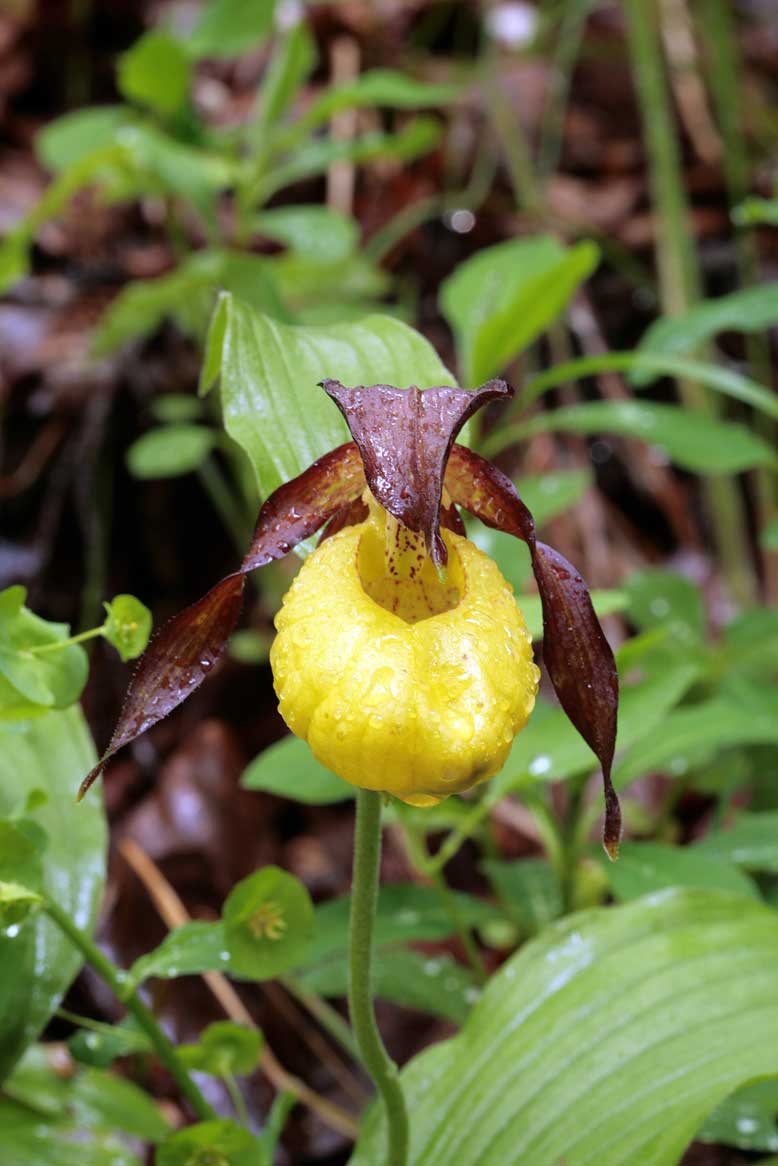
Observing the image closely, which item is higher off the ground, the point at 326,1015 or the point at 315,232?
the point at 315,232

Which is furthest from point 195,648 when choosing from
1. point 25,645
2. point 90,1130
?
point 90,1130

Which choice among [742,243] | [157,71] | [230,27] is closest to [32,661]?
[157,71]

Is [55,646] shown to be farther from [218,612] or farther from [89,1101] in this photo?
[89,1101]

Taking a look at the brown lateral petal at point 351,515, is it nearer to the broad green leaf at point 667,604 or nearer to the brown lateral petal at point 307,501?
the brown lateral petal at point 307,501

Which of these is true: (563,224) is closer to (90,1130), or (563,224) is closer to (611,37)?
(611,37)

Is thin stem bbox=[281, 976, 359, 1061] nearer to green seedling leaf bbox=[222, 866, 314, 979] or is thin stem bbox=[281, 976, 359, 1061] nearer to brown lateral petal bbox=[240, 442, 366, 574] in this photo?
green seedling leaf bbox=[222, 866, 314, 979]

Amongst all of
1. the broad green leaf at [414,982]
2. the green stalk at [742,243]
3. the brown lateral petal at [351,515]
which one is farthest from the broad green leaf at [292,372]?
the green stalk at [742,243]
